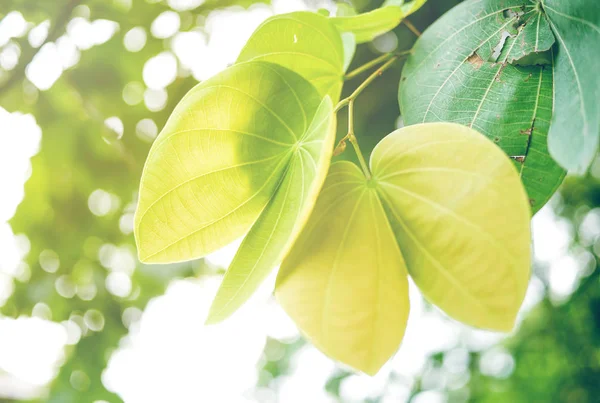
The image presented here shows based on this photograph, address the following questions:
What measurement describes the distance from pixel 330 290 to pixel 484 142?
136mm

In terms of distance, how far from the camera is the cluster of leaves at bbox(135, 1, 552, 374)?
1.01 ft

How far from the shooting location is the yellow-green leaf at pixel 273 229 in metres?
0.34

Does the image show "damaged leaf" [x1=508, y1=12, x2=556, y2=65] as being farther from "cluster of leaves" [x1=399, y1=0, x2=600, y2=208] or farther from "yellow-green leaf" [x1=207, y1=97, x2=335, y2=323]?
"yellow-green leaf" [x1=207, y1=97, x2=335, y2=323]

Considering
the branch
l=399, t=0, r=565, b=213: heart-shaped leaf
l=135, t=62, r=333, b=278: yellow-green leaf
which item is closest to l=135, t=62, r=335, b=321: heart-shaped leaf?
l=135, t=62, r=333, b=278: yellow-green leaf

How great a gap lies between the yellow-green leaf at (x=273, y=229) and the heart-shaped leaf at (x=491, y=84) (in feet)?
0.45

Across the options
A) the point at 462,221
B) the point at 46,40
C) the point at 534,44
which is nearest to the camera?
the point at 462,221

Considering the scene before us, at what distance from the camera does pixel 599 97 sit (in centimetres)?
32

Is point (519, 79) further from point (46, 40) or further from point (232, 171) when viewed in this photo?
point (46, 40)

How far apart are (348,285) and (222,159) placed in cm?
14

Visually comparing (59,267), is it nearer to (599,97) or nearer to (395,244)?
(395,244)

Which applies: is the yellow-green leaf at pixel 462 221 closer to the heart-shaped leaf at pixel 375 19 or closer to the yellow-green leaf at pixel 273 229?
the yellow-green leaf at pixel 273 229

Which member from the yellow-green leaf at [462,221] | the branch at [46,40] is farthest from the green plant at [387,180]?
the branch at [46,40]

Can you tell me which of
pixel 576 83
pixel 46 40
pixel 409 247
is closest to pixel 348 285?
pixel 409 247

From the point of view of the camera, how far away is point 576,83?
36 centimetres
